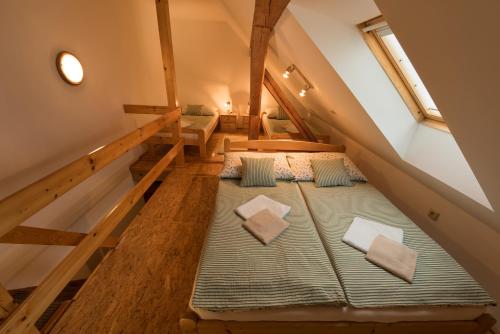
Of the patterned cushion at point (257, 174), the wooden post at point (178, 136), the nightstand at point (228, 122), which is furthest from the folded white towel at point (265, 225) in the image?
the nightstand at point (228, 122)

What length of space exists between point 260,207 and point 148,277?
108 cm

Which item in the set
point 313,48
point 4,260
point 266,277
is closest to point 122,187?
point 4,260

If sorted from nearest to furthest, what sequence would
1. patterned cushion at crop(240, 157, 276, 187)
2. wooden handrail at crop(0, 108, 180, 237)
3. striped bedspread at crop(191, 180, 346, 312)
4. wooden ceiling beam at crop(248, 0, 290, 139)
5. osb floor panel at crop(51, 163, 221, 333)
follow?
wooden handrail at crop(0, 108, 180, 237) < striped bedspread at crop(191, 180, 346, 312) < osb floor panel at crop(51, 163, 221, 333) < wooden ceiling beam at crop(248, 0, 290, 139) < patterned cushion at crop(240, 157, 276, 187)

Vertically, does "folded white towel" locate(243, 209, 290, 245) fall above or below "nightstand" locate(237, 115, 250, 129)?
below

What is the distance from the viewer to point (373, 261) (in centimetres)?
126

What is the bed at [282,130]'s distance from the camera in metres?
3.37

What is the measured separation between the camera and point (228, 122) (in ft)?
16.0

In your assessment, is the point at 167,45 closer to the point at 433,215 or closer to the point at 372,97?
the point at 372,97

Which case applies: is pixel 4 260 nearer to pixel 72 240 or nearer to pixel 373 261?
pixel 72 240

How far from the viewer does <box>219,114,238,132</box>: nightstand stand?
4.85 m

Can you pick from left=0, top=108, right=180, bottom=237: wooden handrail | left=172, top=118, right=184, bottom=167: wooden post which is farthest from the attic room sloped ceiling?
left=172, top=118, right=184, bottom=167: wooden post

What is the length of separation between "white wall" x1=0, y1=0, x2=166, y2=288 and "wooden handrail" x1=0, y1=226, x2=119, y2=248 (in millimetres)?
454

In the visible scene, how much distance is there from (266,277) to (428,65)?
128 centimetres

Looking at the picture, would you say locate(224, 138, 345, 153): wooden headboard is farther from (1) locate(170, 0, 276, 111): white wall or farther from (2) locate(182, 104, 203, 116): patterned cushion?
(1) locate(170, 0, 276, 111): white wall
